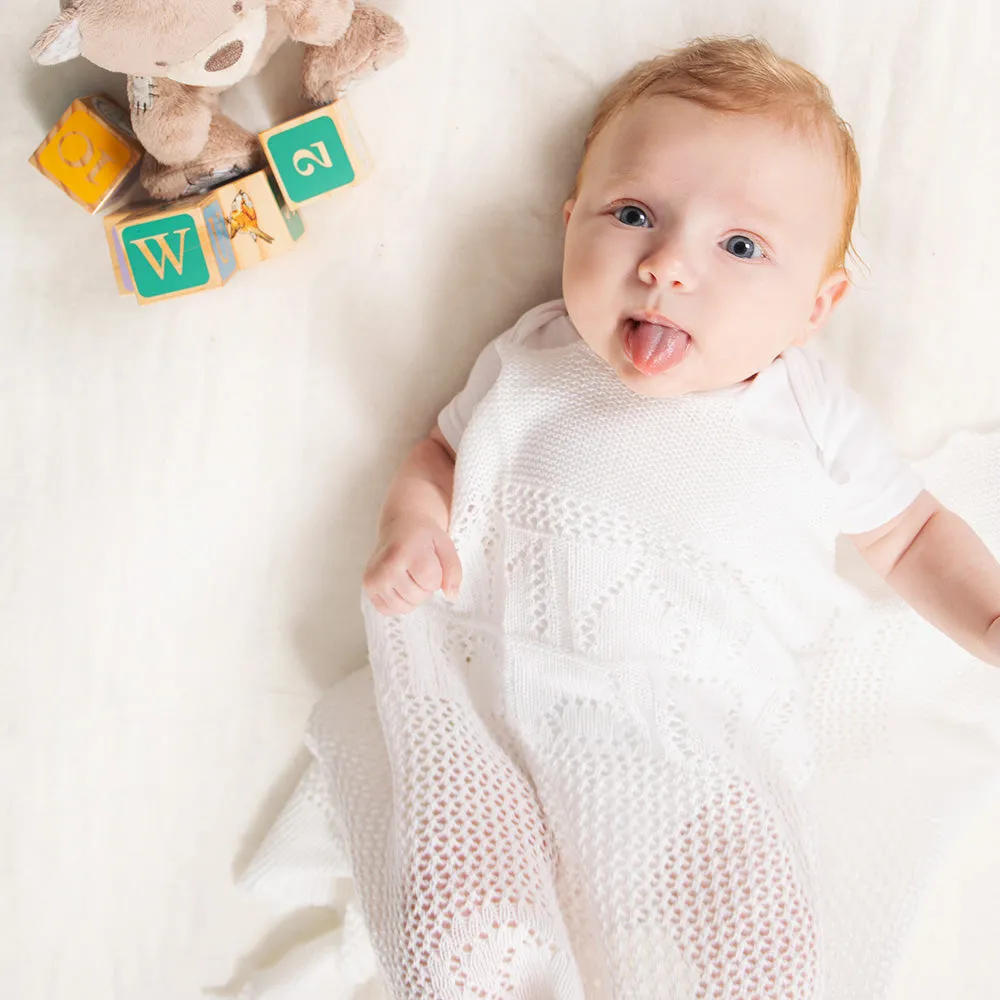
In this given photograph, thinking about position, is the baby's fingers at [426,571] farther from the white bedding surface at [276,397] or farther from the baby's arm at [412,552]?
the white bedding surface at [276,397]

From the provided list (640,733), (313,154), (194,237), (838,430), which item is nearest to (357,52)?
(313,154)

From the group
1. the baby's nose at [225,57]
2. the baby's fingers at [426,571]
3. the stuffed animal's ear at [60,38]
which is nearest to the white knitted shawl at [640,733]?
the baby's fingers at [426,571]

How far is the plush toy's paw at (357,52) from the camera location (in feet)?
3.01

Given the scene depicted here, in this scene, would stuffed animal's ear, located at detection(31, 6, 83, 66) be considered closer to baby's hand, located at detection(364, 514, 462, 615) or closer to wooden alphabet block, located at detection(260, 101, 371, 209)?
wooden alphabet block, located at detection(260, 101, 371, 209)

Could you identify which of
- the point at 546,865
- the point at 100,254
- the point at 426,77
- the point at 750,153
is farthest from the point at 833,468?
the point at 100,254

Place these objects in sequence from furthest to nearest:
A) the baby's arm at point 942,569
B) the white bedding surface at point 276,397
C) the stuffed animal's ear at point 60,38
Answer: the white bedding surface at point 276,397, the baby's arm at point 942,569, the stuffed animal's ear at point 60,38

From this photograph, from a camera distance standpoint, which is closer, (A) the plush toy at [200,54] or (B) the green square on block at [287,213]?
(A) the plush toy at [200,54]

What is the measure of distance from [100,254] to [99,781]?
0.59m

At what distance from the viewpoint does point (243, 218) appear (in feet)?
Result: 3.09

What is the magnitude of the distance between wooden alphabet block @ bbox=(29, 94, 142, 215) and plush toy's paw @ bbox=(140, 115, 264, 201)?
0.11ft

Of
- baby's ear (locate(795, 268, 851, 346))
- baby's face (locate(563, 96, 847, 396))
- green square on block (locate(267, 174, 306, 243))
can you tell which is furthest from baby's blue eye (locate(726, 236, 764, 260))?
green square on block (locate(267, 174, 306, 243))

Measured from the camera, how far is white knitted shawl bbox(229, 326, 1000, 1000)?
33.2 inches

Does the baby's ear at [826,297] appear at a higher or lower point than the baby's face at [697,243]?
lower

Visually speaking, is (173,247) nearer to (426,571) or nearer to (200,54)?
(200,54)
